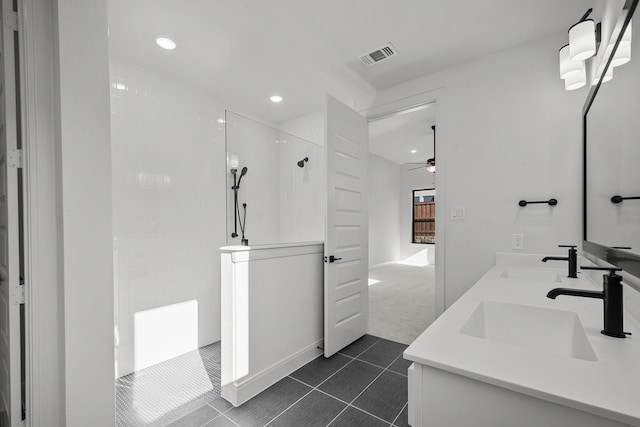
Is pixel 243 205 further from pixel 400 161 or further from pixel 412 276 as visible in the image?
pixel 400 161

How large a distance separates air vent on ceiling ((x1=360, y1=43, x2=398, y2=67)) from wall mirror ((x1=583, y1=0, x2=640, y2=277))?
4.32 feet

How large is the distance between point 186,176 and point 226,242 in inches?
28.7

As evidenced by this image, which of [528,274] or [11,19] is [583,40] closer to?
[528,274]

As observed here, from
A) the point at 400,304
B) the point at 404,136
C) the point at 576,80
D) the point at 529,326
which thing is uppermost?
the point at 404,136

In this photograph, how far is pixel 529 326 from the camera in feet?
3.42

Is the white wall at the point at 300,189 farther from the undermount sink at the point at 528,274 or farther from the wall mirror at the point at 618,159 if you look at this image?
the wall mirror at the point at 618,159

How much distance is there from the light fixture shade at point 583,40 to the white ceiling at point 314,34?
1.67ft

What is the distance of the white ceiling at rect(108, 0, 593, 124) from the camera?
174 centimetres

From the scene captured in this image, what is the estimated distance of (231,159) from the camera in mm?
2801

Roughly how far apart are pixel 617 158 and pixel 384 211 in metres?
6.32

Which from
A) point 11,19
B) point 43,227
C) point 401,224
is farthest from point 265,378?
point 401,224

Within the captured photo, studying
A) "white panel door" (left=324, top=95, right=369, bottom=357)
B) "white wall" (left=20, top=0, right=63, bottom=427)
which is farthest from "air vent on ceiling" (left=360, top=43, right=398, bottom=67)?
"white wall" (left=20, top=0, right=63, bottom=427)

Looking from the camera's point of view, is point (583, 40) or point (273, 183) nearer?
point (583, 40)

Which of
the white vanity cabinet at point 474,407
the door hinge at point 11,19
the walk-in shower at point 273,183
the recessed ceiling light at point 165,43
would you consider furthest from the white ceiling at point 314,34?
the white vanity cabinet at point 474,407
